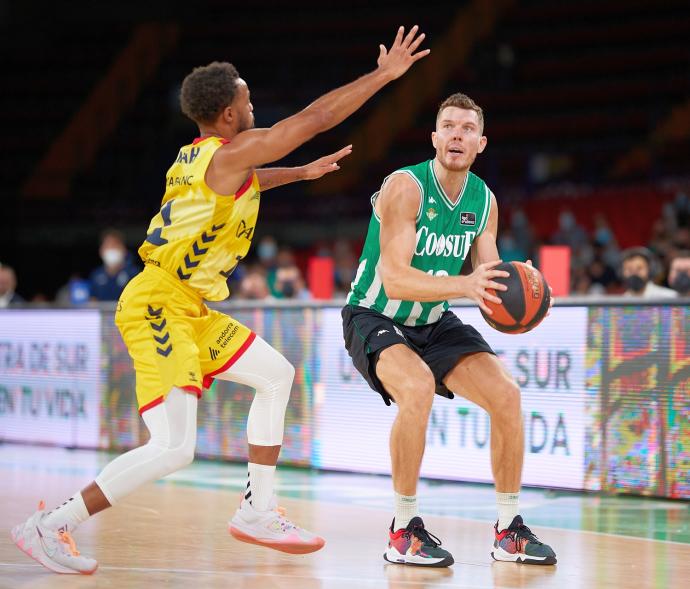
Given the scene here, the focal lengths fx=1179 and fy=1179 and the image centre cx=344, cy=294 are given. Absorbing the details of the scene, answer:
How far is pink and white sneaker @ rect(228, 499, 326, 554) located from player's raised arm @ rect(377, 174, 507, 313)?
3.59ft

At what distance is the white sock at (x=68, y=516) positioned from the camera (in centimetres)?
475

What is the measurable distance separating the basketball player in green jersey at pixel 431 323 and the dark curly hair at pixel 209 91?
85cm

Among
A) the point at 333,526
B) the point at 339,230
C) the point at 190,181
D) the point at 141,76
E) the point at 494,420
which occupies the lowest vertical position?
the point at 333,526

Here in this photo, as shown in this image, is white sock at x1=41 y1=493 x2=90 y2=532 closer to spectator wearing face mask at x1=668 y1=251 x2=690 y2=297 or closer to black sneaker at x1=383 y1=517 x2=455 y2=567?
Answer: black sneaker at x1=383 y1=517 x2=455 y2=567

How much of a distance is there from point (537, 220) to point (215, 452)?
28.6 ft

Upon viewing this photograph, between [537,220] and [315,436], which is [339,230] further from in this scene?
[315,436]

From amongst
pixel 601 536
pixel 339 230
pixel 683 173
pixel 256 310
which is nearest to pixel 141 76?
pixel 339 230

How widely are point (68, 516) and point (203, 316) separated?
1011mm

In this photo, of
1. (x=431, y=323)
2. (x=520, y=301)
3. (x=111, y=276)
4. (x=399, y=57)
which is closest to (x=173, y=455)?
(x=431, y=323)

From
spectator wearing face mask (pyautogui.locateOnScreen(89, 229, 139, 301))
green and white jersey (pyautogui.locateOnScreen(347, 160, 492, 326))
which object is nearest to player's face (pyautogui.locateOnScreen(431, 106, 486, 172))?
green and white jersey (pyautogui.locateOnScreen(347, 160, 492, 326))

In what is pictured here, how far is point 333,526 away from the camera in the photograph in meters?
6.16

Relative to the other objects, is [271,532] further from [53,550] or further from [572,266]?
[572,266]

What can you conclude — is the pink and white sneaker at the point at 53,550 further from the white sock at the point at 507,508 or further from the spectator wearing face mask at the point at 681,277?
the spectator wearing face mask at the point at 681,277

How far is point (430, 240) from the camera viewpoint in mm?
5344
